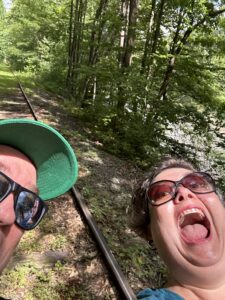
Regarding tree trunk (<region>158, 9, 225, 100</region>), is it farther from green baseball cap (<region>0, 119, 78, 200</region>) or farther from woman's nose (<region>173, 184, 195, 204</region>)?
green baseball cap (<region>0, 119, 78, 200</region>)

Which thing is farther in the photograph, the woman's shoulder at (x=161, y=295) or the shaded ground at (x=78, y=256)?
the shaded ground at (x=78, y=256)

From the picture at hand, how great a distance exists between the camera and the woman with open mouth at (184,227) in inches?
74.5

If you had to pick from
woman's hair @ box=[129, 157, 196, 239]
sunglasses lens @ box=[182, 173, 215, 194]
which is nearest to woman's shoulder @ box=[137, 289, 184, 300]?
woman's hair @ box=[129, 157, 196, 239]

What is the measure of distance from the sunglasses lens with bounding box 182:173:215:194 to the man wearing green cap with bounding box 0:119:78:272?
2.11 feet

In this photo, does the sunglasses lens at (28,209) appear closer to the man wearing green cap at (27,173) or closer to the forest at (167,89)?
the man wearing green cap at (27,173)

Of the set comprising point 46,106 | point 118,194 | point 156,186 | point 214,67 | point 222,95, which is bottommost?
point 46,106

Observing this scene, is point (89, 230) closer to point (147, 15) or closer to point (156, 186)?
point (156, 186)

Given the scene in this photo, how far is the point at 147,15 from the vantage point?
46.4 ft

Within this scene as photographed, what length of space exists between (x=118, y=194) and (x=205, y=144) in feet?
15.9

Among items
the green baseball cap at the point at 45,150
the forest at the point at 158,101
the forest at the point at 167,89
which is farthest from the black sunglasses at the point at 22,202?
the forest at the point at 167,89

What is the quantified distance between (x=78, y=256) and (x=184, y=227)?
9.31 ft

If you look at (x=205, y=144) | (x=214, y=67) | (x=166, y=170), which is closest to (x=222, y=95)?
(x=214, y=67)

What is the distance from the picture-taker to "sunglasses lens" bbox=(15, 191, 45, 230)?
1.75m

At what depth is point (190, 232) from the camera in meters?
2.08
